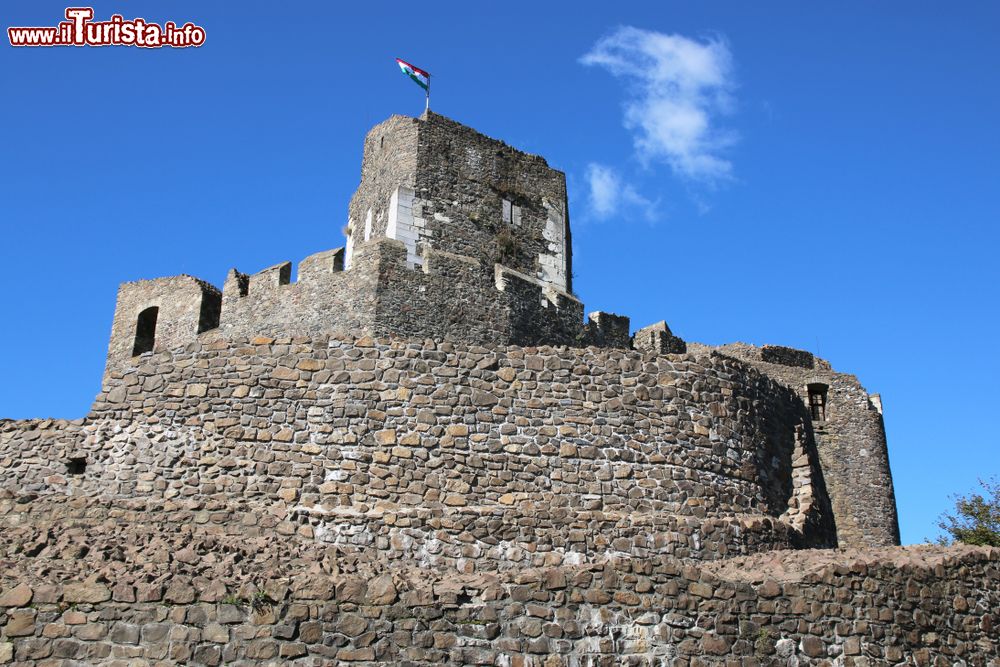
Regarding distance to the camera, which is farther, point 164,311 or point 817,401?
point 817,401

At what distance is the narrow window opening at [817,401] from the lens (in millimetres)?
28766

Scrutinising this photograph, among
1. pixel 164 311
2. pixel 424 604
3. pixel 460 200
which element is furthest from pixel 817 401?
pixel 424 604

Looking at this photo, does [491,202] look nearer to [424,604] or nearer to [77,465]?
[77,465]

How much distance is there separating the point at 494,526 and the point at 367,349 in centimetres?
307

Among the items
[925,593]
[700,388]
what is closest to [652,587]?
[925,593]

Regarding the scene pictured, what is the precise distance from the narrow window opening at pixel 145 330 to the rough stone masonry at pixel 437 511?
240 inches

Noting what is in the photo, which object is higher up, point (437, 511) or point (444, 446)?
point (444, 446)

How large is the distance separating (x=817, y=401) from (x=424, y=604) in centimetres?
2065

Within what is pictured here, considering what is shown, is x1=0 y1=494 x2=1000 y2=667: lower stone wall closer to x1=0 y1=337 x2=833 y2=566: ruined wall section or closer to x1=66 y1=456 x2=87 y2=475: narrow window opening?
x1=0 y1=337 x2=833 y2=566: ruined wall section

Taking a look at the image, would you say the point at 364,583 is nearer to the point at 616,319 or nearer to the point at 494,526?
the point at 494,526

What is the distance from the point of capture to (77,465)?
14.5 m

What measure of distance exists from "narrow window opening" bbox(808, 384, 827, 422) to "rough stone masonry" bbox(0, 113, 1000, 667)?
11.6 meters

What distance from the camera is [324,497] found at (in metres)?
13.6

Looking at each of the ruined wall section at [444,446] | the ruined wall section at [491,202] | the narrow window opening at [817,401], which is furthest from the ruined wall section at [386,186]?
the narrow window opening at [817,401]
